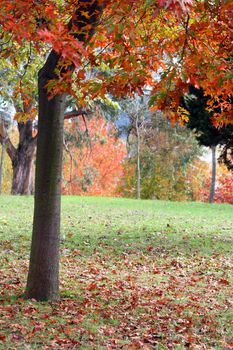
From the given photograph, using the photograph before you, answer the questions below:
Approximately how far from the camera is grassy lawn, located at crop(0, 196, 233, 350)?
5.43 meters

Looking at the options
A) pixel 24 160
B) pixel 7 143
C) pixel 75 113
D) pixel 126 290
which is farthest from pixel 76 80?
pixel 7 143

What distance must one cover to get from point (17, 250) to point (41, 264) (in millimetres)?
3799

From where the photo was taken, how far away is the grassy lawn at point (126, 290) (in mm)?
5434

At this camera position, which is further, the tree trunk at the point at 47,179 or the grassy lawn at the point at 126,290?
the tree trunk at the point at 47,179

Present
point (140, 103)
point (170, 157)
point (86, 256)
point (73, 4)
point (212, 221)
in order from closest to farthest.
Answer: point (73, 4), point (86, 256), point (212, 221), point (140, 103), point (170, 157)

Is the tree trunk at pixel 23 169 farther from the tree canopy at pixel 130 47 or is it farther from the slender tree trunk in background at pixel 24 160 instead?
the tree canopy at pixel 130 47

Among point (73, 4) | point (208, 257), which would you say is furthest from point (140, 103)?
point (73, 4)

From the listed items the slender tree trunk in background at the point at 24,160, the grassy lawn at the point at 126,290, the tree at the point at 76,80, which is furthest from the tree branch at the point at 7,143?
the tree at the point at 76,80

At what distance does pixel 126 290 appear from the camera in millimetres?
7520

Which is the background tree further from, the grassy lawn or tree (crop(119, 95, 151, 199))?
the grassy lawn

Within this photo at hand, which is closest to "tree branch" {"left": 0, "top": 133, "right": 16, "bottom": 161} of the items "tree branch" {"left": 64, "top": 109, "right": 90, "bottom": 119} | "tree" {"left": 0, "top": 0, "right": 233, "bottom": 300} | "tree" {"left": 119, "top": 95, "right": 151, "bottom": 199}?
"tree branch" {"left": 64, "top": 109, "right": 90, "bottom": 119}

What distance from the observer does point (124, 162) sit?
137 ft

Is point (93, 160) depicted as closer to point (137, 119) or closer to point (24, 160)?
point (137, 119)

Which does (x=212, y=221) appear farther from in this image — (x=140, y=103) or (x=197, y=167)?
(x=197, y=167)
